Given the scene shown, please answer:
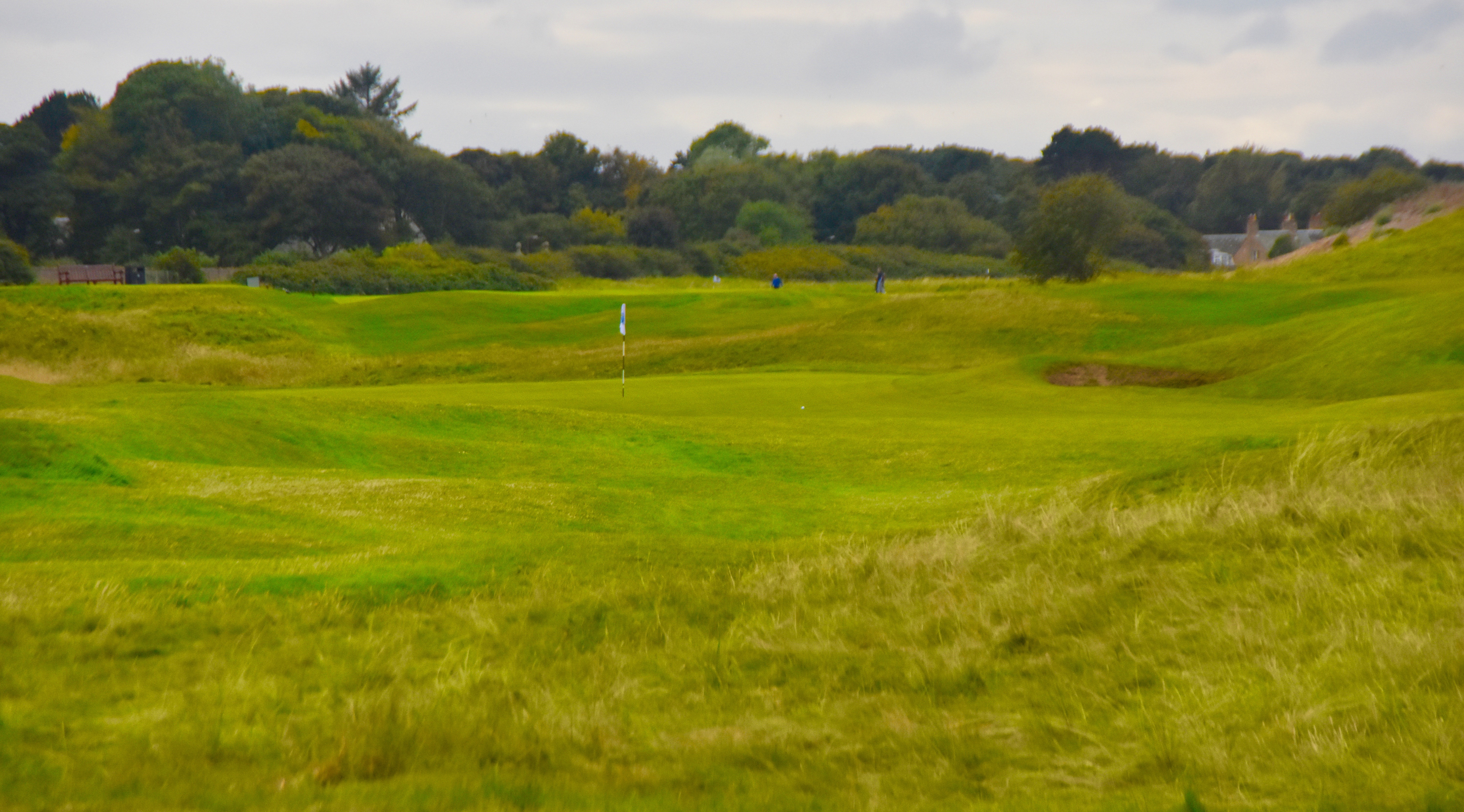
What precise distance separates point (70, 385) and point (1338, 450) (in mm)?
31323

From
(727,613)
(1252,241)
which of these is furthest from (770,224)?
(727,613)

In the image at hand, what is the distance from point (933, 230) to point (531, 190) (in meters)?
38.0

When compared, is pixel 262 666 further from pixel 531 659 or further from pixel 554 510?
pixel 554 510

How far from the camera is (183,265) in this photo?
6944 centimetres

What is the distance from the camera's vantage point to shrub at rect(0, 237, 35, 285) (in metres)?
53.5

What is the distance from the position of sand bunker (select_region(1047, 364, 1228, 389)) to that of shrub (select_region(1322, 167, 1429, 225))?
173 ft

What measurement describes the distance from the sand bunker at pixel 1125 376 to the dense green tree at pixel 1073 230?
28.6 meters

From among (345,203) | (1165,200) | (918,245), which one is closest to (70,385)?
(345,203)

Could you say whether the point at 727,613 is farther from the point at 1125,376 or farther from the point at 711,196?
the point at 711,196

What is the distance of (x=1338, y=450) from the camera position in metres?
11.2

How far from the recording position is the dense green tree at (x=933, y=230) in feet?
340

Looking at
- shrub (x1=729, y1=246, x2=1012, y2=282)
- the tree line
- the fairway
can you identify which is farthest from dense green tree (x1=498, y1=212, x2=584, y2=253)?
the fairway

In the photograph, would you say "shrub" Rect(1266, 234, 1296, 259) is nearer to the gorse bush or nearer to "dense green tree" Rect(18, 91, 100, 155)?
the gorse bush

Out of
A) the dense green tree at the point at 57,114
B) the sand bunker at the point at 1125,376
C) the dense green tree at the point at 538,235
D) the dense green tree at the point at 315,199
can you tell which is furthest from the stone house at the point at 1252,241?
the dense green tree at the point at 57,114
